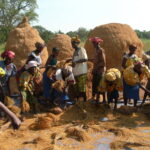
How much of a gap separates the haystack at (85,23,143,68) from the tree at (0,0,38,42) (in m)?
20.3

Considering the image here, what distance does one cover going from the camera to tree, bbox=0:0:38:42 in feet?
95.1

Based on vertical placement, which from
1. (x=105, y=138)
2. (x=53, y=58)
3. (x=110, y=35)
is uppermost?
(x=110, y=35)

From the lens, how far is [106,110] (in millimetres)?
5688

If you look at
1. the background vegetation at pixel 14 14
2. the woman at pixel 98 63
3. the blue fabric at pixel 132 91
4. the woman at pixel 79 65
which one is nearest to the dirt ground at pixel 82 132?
the blue fabric at pixel 132 91

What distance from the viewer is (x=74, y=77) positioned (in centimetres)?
618

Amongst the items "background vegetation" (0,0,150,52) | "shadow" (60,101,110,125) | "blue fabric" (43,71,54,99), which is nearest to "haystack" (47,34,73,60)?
"blue fabric" (43,71,54,99)

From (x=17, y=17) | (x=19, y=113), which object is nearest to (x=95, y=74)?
(x=19, y=113)

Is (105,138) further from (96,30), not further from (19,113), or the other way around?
(96,30)

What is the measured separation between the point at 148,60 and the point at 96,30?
220 cm

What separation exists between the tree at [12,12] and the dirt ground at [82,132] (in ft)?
77.5

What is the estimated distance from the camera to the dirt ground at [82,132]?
13.0ft

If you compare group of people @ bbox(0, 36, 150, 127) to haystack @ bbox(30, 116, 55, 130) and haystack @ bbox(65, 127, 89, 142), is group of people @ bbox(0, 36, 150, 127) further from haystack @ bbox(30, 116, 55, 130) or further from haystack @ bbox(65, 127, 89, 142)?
haystack @ bbox(65, 127, 89, 142)

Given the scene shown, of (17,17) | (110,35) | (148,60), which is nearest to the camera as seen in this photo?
(148,60)

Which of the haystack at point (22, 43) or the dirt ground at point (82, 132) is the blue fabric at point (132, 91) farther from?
the haystack at point (22, 43)
